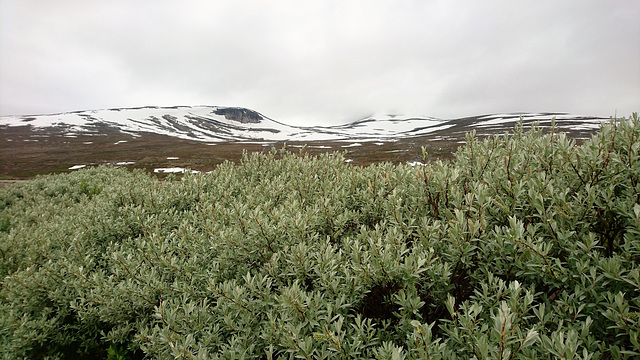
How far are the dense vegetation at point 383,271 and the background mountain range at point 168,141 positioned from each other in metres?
1.43

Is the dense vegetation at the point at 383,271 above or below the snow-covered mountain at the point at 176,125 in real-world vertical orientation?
below

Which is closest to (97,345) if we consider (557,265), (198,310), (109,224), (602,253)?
(109,224)

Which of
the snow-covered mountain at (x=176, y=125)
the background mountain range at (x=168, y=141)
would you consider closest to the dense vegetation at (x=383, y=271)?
the background mountain range at (x=168, y=141)

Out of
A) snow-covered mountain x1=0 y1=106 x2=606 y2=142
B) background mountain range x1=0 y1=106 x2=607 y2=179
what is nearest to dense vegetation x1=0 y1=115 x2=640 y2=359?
background mountain range x1=0 y1=106 x2=607 y2=179

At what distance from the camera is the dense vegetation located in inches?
96.7

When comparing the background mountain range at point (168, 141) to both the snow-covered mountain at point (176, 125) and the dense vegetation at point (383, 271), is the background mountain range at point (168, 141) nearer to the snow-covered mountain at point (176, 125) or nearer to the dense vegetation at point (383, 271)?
the snow-covered mountain at point (176, 125)

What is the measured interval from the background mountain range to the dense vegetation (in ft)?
4.69

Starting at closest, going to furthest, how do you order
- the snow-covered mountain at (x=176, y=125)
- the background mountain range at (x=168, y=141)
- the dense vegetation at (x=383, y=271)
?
the dense vegetation at (x=383, y=271) → the background mountain range at (x=168, y=141) → the snow-covered mountain at (x=176, y=125)

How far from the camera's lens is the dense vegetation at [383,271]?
2.46 meters

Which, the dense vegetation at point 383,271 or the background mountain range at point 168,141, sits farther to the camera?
the background mountain range at point 168,141

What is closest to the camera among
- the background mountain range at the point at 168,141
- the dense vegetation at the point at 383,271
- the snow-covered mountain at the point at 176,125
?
the dense vegetation at the point at 383,271

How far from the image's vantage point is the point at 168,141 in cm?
9731

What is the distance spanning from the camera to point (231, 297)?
3342mm

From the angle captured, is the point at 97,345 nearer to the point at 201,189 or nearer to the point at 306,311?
the point at 201,189
